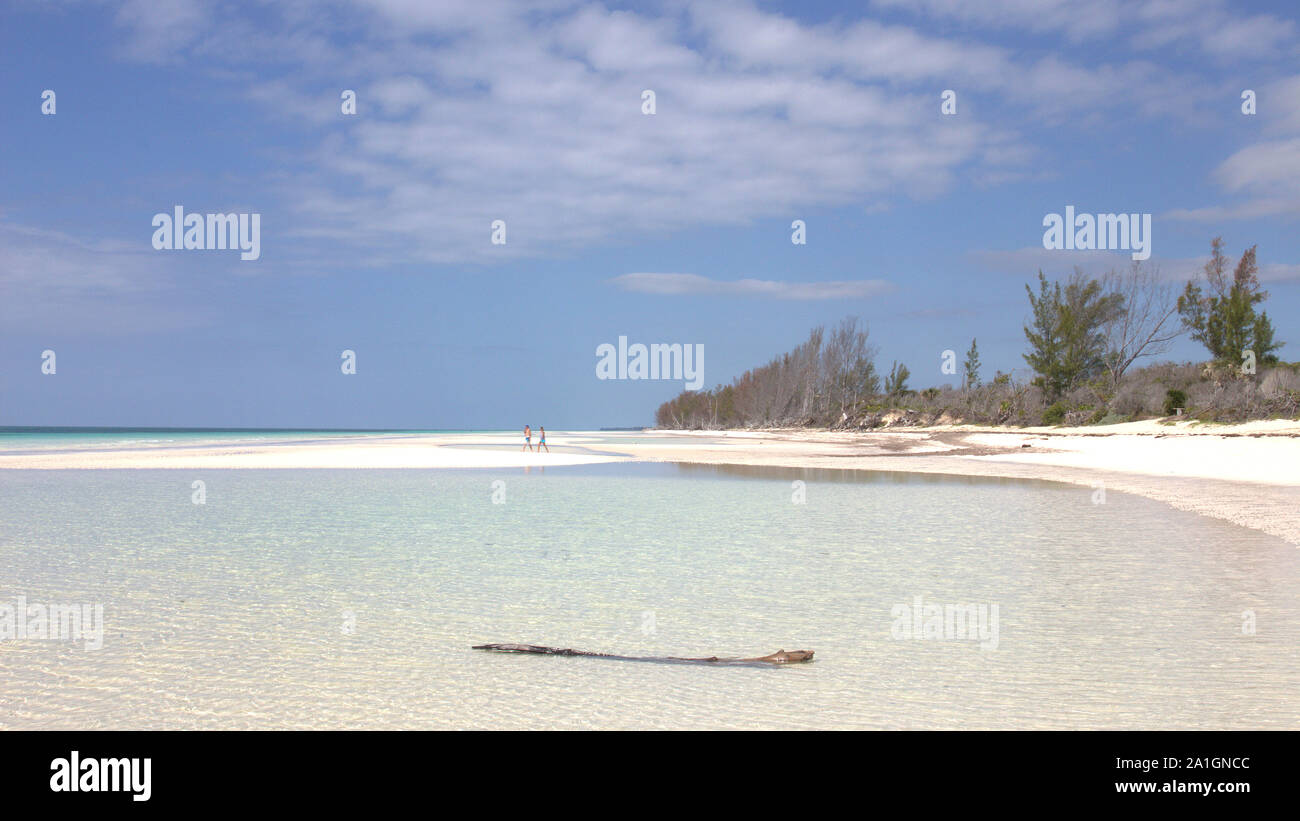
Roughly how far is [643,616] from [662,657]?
108cm

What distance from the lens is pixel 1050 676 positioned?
4.61 meters

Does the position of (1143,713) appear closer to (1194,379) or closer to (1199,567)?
(1199,567)

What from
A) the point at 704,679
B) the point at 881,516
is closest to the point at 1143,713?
the point at 704,679

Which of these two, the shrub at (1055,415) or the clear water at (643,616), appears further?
the shrub at (1055,415)

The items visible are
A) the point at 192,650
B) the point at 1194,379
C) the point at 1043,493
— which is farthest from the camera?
the point at 1194,379

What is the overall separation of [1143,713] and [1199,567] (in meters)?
4.66

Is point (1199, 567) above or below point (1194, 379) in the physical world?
below

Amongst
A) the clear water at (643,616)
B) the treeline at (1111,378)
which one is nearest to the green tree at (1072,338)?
the treeline at (1111,378)

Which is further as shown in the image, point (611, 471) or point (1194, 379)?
point (1194, 379)

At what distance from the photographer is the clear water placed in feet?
13.6

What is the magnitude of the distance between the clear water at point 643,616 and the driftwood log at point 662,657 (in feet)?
0.28

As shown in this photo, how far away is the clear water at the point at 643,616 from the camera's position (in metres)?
4.16
